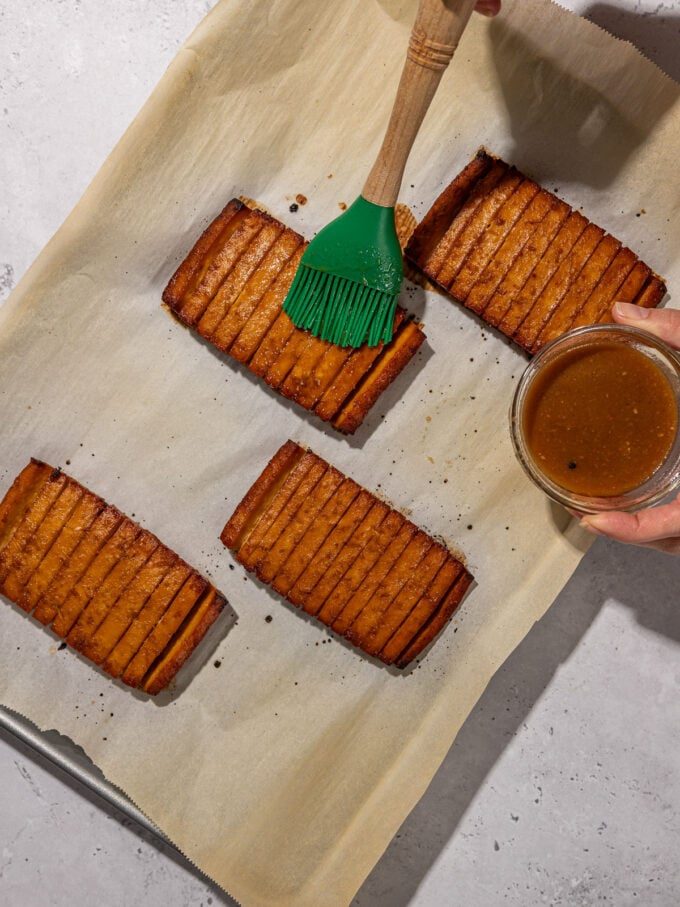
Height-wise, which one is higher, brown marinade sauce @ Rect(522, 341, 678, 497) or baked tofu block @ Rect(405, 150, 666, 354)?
baked tofu block @ Rect(405, 150, 666, 354)

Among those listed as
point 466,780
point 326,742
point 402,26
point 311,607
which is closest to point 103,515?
point 311,607

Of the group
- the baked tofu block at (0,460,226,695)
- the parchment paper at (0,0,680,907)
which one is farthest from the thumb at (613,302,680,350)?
the baked tofu block at (0,460,226,695)

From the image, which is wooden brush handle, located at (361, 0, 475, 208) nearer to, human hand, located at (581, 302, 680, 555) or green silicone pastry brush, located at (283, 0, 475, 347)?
green silicone pastry brush, located at (283, 0, 475, 347)

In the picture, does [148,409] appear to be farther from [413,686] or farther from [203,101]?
[413,686]

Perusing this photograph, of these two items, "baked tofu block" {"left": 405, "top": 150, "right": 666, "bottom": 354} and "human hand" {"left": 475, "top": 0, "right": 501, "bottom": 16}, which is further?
"baked tofu block" {"left": 405, "top": 150, "right": 666, "bottom": 354}

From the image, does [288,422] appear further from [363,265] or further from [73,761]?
[73,761]

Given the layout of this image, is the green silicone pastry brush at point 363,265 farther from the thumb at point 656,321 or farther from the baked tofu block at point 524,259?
the thumb at point 656,321
